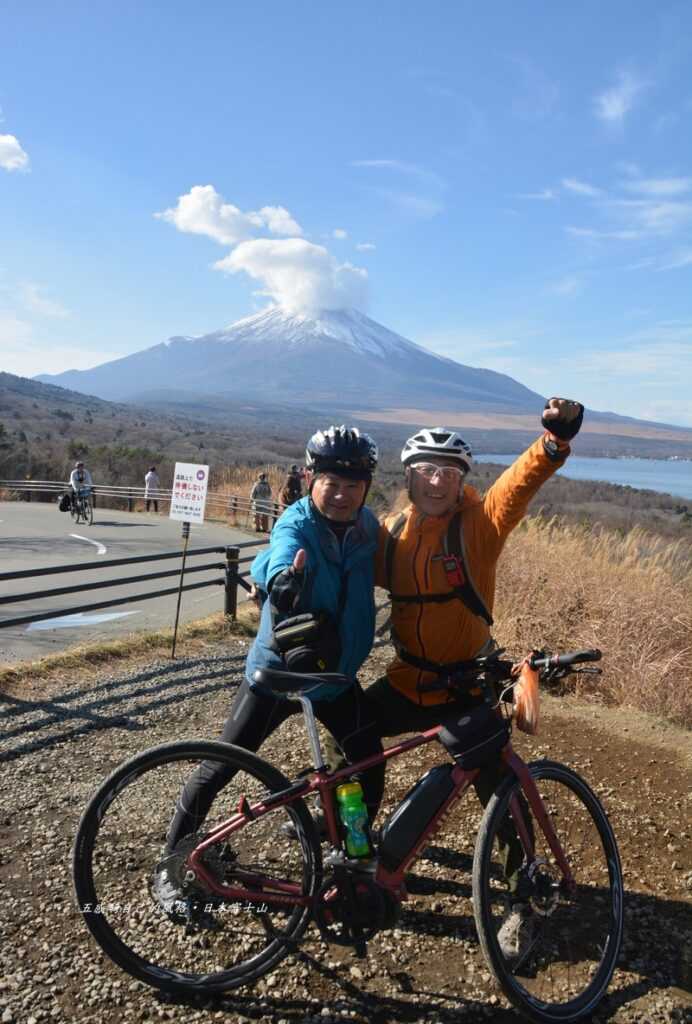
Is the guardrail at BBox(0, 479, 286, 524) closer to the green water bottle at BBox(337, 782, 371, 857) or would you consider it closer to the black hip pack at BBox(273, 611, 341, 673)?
the green water bottle at BBox(337, 782, 371, 857)

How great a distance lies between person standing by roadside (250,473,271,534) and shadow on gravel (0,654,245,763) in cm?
1349

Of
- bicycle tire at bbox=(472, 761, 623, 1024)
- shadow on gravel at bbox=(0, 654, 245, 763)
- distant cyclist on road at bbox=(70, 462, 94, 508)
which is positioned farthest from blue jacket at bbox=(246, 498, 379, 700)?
distant cyclist on road at bbox=(70, 462, 94, 508)

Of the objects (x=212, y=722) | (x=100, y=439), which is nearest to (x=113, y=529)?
(x=212, y=722)

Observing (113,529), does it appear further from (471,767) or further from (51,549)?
(471,767)

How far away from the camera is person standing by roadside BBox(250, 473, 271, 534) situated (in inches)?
810

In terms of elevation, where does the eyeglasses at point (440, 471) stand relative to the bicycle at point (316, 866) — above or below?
above

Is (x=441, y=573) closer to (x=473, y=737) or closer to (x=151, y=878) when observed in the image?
(x=473, y=737)

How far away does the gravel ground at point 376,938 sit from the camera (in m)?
2.54

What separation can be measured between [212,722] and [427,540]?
3.34 m

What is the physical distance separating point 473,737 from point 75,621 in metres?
8.42

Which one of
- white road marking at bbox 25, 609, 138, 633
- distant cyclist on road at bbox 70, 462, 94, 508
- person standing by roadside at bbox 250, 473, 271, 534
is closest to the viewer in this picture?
white road marking at bbox 25, 609, 138, 633

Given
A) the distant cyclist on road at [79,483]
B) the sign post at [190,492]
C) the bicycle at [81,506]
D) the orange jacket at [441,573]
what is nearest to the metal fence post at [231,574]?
the sign post at [190,492]

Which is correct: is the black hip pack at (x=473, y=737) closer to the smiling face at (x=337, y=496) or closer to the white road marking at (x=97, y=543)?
the smiling face at (x=337, y=496)

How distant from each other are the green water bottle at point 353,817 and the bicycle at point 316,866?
4 cm
